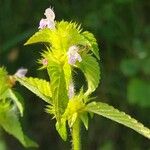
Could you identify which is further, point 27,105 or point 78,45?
point 27,105

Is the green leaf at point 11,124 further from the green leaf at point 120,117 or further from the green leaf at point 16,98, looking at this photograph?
the green leaf at point 120,117

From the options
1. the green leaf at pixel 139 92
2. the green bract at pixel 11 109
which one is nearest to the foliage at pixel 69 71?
the green bract at pixel 11 109

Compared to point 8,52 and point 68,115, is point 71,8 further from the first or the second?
point 68,115

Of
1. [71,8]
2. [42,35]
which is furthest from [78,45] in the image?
[71,8]

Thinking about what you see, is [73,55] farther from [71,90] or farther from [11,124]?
[11,124]

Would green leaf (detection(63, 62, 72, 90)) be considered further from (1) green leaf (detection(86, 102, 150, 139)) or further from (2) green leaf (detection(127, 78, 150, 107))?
(2) green leaf (detection(127, 78, 150, 107))

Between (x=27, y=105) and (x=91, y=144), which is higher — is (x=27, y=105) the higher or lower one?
the higher one
